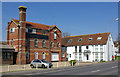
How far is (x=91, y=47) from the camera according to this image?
55.7 m

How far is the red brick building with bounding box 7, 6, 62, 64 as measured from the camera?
1630 inches

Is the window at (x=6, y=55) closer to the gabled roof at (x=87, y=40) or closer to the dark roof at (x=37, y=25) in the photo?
the dark roof at (x=37, y=25)

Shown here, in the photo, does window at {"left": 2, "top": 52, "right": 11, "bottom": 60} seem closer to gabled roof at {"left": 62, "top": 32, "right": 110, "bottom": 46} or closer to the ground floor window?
the ground floor window

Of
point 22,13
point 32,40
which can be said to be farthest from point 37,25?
point 22,13

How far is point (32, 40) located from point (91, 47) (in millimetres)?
20170

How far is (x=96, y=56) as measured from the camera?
54844mm

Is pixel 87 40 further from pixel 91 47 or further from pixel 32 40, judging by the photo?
pixel 32 40

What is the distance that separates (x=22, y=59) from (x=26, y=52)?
2.09 m

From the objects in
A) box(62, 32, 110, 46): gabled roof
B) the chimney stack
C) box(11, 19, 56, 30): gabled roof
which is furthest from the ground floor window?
box(62, 32, 110, 46): gabled roof

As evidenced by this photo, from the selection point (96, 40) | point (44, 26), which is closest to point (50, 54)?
point (44, 26)

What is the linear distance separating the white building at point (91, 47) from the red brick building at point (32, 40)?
867cm

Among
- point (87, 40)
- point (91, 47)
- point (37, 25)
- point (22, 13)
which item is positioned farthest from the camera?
point (87, 40)

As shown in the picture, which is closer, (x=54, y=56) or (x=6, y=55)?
(x=6, y=55)

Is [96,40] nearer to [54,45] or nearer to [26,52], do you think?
[54,45]
